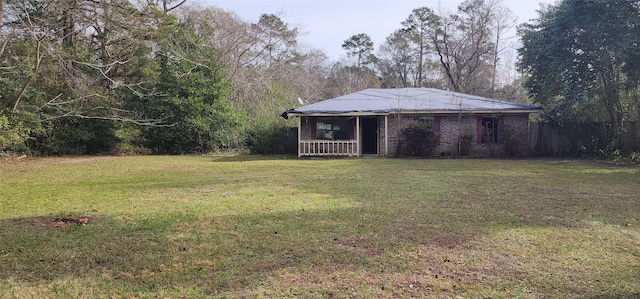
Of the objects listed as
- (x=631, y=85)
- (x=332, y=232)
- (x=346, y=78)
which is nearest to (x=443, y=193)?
(x=332, y=232)

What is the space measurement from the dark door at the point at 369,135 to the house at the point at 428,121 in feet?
2.21

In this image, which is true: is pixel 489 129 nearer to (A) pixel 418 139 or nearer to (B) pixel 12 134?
(A) pixel 418 139

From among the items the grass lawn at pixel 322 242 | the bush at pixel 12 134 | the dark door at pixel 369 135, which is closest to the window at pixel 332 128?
the dark door at pixel 369 135

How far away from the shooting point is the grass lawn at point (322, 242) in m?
3.18

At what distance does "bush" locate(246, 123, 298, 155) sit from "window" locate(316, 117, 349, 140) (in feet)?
5.03

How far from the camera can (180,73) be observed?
19.7m

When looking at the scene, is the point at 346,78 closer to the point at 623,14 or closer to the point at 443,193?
the point at 623,14

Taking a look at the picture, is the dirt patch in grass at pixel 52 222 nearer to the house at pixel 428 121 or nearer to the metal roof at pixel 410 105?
the house at pixel 428 121

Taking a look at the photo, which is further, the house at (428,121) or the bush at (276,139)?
the bush at (276,139)

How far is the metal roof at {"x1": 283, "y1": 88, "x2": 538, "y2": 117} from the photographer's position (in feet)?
56.9

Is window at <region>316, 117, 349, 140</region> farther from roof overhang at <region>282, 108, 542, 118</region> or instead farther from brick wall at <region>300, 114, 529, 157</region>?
brick wall at <region>300, 114, 529, 157</region>

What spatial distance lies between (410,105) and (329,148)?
4.24m

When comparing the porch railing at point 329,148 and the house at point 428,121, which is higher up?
the house at point 428,121

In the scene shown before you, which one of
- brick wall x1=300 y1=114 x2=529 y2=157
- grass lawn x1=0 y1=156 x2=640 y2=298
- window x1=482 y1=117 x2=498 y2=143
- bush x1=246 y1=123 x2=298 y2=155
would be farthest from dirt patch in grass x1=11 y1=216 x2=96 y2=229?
window x1=482 y1=117 x2=498 y2=143
